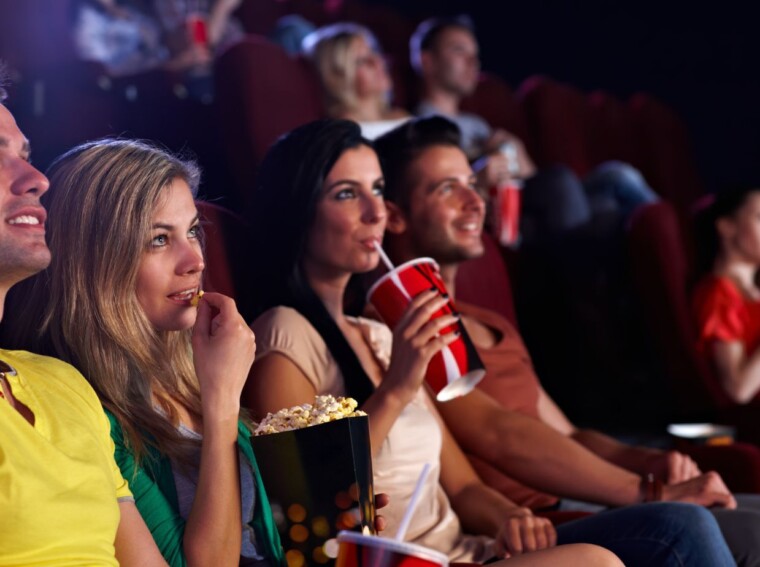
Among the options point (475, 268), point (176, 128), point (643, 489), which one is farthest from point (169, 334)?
point (475, 268)

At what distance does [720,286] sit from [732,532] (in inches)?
31.6

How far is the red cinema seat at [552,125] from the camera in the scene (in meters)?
2.64

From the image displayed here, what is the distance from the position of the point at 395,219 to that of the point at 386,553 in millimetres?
731

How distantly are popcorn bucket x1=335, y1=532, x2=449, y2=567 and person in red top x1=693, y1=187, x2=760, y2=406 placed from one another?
3.89ft

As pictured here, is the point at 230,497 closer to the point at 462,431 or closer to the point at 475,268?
the point at 462,431

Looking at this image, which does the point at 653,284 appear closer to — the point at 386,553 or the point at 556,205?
the point at 556,205

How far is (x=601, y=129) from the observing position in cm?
287

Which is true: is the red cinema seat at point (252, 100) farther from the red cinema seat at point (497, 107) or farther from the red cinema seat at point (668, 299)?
the red cinema seat at point (497, 107)

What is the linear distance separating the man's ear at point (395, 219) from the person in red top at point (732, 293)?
688 millimetres

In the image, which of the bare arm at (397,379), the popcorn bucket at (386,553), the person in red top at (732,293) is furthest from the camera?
the person in red top at (732,293)

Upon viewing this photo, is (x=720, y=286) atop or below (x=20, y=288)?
below

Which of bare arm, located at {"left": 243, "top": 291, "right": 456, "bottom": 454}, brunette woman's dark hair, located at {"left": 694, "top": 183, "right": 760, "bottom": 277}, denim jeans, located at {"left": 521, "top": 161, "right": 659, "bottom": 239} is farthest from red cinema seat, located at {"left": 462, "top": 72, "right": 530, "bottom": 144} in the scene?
bare arm, located at {"left": 243, "top": 291, "right": 456, "bottom": 454}

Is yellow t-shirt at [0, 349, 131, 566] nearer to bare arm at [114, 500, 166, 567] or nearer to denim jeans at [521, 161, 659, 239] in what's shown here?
bare arm at [114, 500, 166, 567]

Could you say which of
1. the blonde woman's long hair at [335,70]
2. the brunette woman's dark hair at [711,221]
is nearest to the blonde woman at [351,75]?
the blonde woman's long hair at [335,70]
